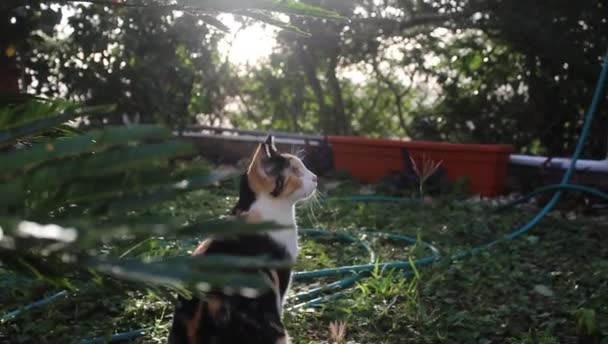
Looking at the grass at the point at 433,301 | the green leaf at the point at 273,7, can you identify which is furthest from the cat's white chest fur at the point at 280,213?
the green leaf at the point at 273,7

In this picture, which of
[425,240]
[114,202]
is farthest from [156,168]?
[425,240]

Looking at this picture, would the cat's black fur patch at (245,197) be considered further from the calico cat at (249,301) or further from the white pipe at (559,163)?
the white pipe at (559,163)

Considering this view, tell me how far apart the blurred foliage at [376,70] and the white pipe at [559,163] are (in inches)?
21.7

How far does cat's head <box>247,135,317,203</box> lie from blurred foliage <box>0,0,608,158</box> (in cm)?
258

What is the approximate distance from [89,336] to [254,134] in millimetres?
4238

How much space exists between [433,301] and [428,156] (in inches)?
97.0

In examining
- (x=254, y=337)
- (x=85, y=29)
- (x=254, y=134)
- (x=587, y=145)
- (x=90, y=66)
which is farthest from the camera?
(x=254, y=134)

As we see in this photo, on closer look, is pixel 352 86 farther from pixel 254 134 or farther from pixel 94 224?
pixel 94 224

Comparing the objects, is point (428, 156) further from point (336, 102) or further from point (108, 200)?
point (108, 200)

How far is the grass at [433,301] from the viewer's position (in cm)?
240

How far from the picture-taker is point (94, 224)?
49cm

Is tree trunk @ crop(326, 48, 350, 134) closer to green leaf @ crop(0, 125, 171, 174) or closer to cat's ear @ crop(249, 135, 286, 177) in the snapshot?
cat's ear @ crop(249, 135, 286, 177)

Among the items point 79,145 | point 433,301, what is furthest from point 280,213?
point 79,145

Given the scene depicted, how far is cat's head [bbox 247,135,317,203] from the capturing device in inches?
91.3
